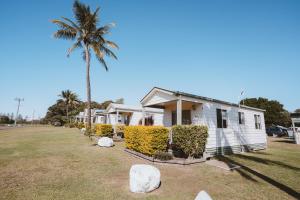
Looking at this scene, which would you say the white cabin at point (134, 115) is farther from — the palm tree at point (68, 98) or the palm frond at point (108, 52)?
the palm tree at point (68, 98)

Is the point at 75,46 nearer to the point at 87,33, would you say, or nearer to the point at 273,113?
the point at 87,33

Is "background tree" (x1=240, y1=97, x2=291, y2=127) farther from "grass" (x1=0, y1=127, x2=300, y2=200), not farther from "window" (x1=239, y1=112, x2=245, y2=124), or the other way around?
"grass" (x1=0, y1=127, x2=300, y2=200)

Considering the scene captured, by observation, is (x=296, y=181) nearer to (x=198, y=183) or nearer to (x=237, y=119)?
(x=198, y=183)

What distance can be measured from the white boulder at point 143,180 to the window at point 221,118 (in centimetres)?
854

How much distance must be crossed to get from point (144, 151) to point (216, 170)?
157 inches

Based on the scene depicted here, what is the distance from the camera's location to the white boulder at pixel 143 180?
5.16 meters

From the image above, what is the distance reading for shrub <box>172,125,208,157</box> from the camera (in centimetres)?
925

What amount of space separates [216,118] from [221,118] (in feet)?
2.15

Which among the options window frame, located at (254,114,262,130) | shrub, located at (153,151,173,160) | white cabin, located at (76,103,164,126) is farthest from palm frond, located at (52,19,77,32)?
window frame, located at (254,114,262,130)

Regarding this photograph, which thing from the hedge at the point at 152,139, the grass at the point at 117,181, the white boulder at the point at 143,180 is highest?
the hedge at the point at 152,139

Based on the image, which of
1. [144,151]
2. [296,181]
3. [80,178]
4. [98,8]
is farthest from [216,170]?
[98,8]

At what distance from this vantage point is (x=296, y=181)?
21.5 feet

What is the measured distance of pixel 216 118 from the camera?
12.4 m

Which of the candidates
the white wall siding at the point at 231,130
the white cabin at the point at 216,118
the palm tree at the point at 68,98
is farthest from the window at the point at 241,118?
the palm tree at the point at 68,98
